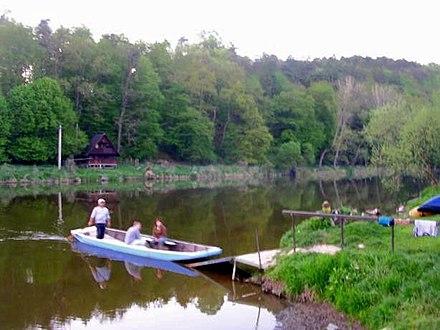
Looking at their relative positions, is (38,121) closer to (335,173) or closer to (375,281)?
(335,173)

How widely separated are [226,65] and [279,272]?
212ft

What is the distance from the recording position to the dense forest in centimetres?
5553

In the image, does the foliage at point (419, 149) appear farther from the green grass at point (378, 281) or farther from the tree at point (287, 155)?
the tree at point (287, 155)

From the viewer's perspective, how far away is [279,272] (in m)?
14.5

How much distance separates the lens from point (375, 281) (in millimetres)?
11531

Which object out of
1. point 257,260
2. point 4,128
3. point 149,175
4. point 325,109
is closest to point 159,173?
point 149,175

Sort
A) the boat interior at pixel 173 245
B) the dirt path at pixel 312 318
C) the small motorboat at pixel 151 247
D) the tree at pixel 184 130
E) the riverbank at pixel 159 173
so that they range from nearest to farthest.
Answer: the dirt path at pixel 312 318
the small motorboat at pixel 151 247
the boat interior at pixel 173 245
the riverbank at pixel 159 173
the tree at pixel 184 130

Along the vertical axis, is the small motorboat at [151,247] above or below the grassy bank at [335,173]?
below

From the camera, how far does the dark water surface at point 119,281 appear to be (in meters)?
12.8

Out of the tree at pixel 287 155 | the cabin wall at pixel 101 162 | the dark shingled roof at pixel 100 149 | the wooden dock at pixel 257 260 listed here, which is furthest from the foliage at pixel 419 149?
the tree at pixel 287 155

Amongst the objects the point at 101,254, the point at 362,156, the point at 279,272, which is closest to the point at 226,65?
the point at 362,156

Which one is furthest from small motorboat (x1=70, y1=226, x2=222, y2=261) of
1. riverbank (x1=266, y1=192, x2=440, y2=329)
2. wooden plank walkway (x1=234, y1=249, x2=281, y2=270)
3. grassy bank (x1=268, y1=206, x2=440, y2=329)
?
grassy bank (x1=268, y1=206, x2=440, y2=329)

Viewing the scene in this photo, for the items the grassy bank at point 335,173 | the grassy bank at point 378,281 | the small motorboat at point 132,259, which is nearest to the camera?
the grassy bank at point 378,281

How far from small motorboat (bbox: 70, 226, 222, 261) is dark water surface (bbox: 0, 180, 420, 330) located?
877 mm
